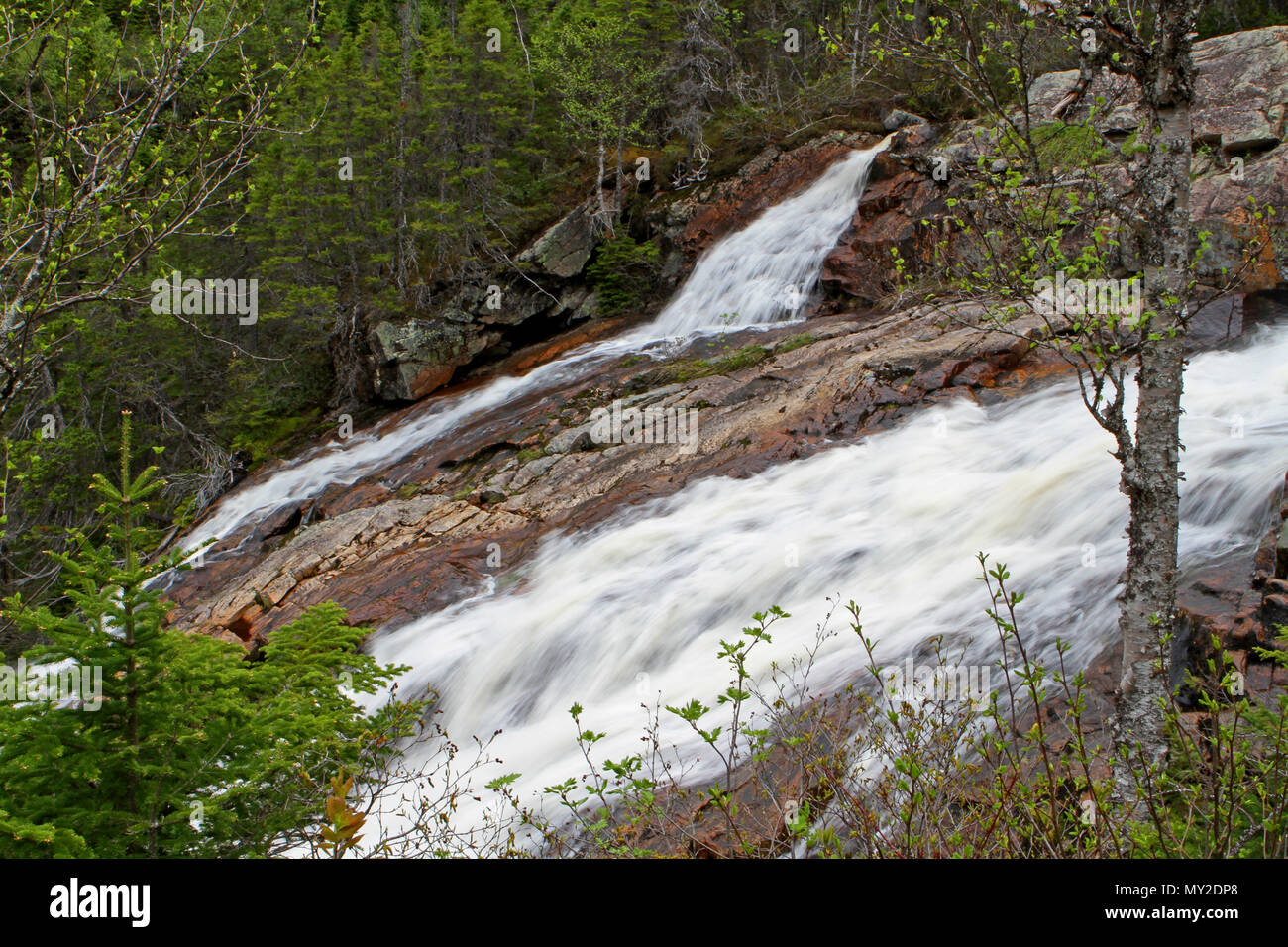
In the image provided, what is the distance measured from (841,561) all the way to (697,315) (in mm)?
10832

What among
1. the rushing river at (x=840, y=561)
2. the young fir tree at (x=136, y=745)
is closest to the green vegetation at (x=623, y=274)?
the rushing river at (x=840, y=561)

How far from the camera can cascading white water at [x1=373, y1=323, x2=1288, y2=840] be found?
7699mm

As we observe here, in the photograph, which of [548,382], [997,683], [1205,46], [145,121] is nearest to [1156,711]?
[997,683]

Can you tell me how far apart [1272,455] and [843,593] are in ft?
14.0

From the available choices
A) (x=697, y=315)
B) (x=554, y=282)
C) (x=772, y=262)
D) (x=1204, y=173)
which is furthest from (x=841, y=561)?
(x=554, y=282)

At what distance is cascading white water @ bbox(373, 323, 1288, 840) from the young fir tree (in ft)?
8.15

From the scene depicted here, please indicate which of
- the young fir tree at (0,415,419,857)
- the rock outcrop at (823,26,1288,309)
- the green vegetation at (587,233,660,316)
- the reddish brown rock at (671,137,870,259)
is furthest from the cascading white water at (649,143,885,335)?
the young fir tree at (0,415,419,857)

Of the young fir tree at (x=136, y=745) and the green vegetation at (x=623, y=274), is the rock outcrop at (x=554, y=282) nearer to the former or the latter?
the green vegetation at (x=623, y=274)

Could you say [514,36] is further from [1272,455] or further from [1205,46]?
[1272,455]

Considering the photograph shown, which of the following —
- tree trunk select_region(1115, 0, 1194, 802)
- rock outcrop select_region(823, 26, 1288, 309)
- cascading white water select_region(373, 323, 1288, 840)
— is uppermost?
rock outcrop select_region(823, 26, 1288, 309)

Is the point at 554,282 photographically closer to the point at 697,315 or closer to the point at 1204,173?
the point at 697,315

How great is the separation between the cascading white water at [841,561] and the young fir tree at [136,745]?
2.49m

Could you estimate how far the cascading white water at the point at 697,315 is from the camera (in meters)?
18.0

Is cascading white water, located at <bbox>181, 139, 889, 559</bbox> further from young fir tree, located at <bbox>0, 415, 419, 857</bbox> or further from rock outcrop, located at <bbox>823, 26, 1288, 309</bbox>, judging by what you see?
A: young fir tree, located at <bbox>0, 415, 419, 857</bbox>
